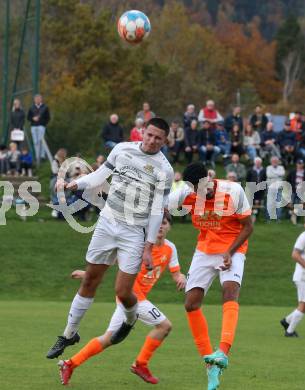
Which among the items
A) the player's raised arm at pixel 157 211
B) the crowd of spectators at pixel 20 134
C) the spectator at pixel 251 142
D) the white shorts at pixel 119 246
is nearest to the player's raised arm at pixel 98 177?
the white shorts at pixel 119 246

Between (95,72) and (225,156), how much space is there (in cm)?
2736

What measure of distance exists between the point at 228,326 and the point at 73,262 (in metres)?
15.5

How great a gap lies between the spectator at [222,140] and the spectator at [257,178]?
254cm

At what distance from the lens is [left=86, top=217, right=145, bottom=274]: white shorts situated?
9500 millimetres

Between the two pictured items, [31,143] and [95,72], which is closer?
[31,143]

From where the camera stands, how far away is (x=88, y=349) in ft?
31.6

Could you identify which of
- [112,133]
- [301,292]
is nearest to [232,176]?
[112,133]

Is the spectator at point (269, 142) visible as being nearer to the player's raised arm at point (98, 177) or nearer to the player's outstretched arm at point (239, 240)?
the player's outstretched arm at point (239, 240)

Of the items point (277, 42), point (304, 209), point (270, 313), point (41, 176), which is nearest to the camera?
point (270, 313)

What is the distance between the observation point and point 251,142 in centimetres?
3088

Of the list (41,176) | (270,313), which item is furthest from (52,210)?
(270,313)

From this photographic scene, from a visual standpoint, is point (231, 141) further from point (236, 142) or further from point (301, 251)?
point (301, 251)

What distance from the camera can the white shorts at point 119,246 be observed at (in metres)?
9.50

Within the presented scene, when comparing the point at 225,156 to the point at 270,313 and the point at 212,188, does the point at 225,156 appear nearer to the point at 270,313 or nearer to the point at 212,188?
the point at 270,313
